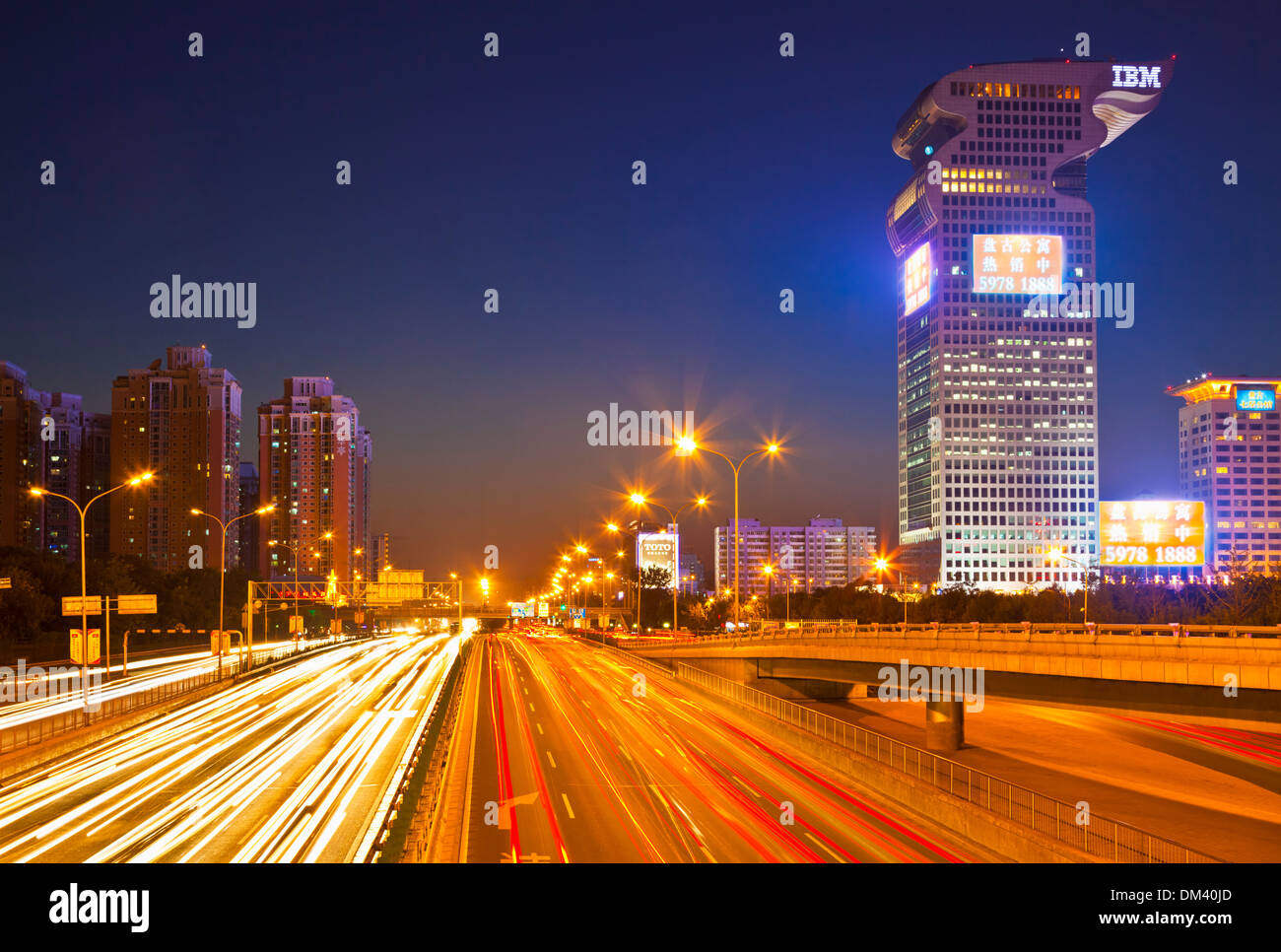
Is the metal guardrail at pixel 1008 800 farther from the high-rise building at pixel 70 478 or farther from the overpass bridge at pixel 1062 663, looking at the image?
the high-rise building at pixel 70 478

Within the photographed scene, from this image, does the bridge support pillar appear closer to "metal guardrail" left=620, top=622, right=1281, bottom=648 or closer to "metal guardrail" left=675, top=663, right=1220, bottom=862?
"metal guardrail" left=620, top=622, right=1281, bottom=648

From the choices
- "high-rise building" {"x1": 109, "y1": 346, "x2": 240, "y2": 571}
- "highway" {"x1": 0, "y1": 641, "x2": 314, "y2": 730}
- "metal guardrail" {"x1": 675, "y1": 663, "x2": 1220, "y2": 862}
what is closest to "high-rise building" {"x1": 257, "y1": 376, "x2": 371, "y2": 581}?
"high-rise building" {"x1": 109, "y1": 346, "x2": 240, "y2": 571}

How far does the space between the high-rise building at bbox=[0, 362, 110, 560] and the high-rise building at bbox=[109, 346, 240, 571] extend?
30.4 feet

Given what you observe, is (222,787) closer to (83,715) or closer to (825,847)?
(83,715)

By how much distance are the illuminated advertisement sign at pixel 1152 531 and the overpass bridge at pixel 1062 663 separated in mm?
34148

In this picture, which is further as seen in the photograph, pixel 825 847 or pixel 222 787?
pixel 222 787

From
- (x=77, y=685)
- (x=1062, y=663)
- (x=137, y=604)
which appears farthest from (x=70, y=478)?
(x=1062, y=663)

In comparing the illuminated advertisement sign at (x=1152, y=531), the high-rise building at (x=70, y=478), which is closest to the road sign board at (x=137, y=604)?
the illuminated advertisement sign at (x=1152, y=531)

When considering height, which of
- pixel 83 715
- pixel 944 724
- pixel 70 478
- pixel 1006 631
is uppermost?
pixel 70 478

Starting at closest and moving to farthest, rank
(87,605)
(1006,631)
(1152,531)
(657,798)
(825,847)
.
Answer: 1. (825,847)
2. (657,798)
3. (87,605)
4. (1006,631)
5. (1152,531)

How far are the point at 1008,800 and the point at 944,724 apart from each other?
22648 millimetres

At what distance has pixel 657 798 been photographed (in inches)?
1040

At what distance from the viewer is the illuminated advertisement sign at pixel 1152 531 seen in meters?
75.8
